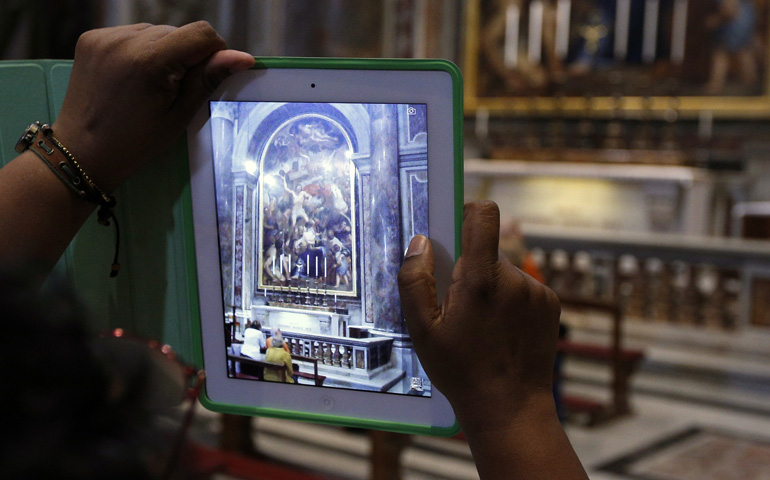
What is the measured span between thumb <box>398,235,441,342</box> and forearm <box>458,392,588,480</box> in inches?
3.6

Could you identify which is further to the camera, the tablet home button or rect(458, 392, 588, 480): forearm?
the tablet home button

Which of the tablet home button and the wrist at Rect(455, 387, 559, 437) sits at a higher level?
the wrist at Rect(455, 387, 559, 437)

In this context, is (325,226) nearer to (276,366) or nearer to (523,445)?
(276,366)

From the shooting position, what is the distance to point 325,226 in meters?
0.80

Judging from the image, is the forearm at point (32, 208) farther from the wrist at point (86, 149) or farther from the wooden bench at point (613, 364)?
the wooden bench at point (613, 364)

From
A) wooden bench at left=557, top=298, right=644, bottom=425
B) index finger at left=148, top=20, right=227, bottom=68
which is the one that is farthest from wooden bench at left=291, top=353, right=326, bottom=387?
wooden bench at left=557, top=298, right=644, bottom=425

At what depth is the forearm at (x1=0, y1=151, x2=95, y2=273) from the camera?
0.77 meters

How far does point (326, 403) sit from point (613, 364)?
4.40 meters

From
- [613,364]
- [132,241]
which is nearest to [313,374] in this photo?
[132,241]

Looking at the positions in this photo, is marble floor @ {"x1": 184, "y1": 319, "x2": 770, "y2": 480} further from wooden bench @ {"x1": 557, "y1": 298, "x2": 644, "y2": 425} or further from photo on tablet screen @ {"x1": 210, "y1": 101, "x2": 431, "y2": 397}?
photo on tablet screen @ {"x1": 210, "y1": 101, "x2": 431, "y2": 397}

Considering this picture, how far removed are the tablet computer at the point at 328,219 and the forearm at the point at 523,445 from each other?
88 millimetres

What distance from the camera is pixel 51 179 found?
0.78 metres

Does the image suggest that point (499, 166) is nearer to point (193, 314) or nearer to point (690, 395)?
point (690, 395)

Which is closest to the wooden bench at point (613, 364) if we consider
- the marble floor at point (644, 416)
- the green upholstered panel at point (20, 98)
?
the marble floor at point (644, 416)
